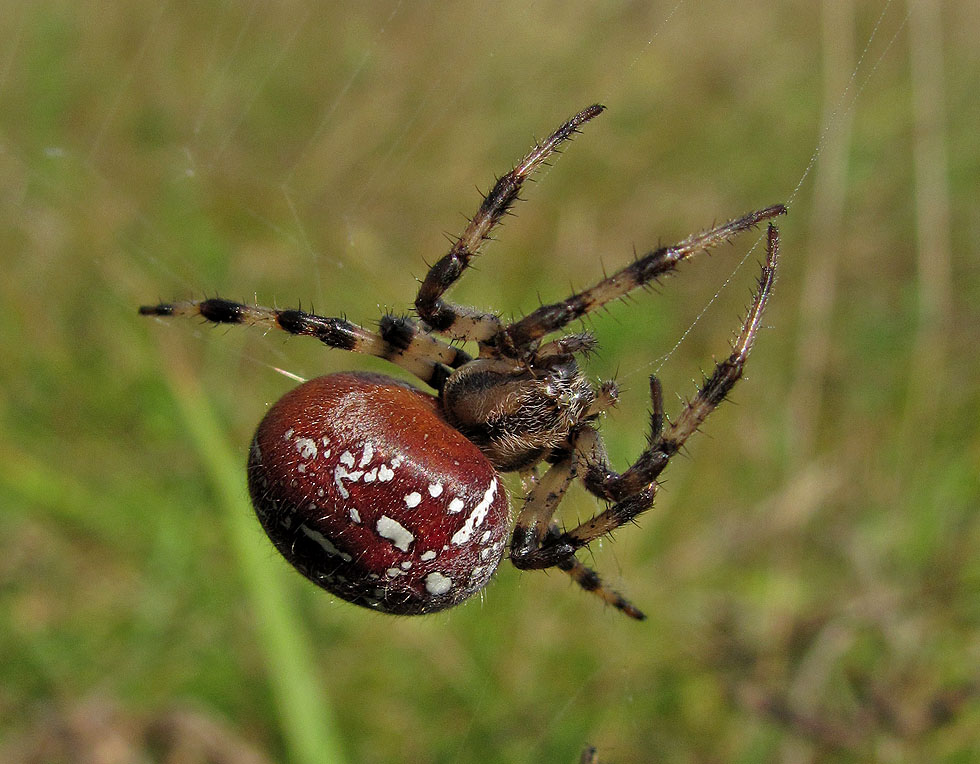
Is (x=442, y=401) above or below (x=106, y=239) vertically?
above

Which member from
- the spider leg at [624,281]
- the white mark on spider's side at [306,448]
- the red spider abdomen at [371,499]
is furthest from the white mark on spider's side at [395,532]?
the spider leg at [624,281]

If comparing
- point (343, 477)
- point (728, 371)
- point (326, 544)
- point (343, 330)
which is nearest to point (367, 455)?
point (343, 477)

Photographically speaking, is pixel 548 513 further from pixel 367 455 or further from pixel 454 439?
pixel 367 455

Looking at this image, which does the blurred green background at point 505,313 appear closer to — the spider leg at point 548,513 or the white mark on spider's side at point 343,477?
the spider leg at point 548,513

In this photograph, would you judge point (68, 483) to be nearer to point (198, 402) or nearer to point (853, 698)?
point (198, 402)

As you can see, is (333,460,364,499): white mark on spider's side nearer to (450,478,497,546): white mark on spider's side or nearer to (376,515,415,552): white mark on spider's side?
(376,515,415,552): white mark on spider's side

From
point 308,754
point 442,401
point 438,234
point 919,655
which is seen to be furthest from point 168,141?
point 919,655
